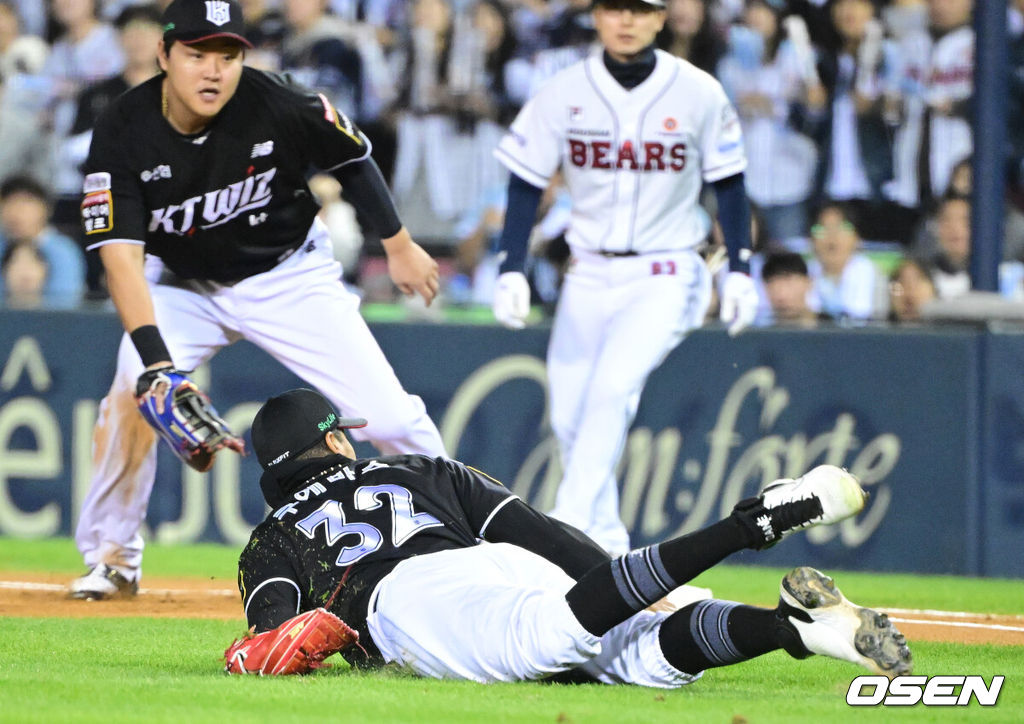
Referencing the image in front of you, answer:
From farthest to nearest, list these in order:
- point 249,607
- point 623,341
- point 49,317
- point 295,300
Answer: point 49,317, point 623,341, point 295,300, point 249,607

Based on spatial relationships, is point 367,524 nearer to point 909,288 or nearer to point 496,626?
point 496,626

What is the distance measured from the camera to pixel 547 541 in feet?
14.5

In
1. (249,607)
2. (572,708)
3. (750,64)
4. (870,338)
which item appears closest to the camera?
(572,708)

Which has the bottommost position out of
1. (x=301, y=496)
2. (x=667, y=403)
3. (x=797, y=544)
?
(x=797, y=544)

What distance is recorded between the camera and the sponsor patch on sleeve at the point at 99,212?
5.92 metres

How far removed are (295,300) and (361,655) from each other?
2.20 meters

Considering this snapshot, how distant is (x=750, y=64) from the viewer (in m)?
10.9

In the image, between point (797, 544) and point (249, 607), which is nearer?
point (249, 607)

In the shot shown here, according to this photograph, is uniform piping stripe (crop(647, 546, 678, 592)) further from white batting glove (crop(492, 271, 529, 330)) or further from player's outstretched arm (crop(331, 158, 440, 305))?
white batting glove (crop(492, 271, 529, 330))

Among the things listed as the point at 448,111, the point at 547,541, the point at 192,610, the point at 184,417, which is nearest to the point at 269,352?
the point at 192,610

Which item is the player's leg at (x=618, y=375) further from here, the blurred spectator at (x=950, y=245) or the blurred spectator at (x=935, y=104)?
the blurred spectator at (x=935, y=104)

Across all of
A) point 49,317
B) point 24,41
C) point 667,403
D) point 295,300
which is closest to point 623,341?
point 295,300

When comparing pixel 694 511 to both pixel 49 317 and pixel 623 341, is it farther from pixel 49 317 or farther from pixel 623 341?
pixel 49 317

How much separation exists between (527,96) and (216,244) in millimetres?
5262
